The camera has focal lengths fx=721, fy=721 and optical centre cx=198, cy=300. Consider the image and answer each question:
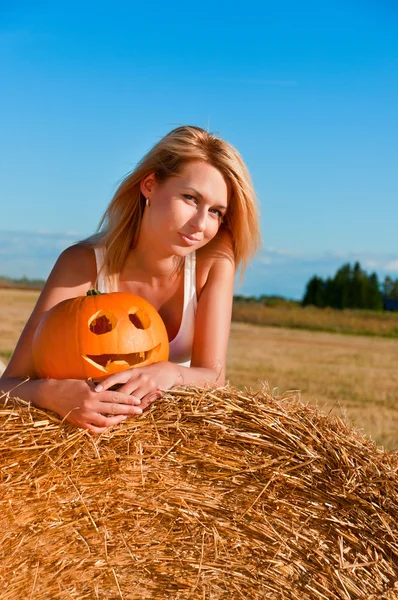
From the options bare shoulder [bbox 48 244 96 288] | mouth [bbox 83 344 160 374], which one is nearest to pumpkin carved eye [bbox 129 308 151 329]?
mouth [bbox 83 344 160 374]

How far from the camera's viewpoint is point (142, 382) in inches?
103

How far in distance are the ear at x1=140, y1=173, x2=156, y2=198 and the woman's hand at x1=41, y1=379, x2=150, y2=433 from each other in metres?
1.24

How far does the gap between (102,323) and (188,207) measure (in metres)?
0.70

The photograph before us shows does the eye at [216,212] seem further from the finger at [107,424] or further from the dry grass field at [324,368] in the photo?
the finger at [107,424]

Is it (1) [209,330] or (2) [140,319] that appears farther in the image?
(1) [209,330]

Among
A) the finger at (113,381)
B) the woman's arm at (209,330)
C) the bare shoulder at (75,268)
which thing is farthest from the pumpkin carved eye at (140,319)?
the bare shoulder at (75,268)

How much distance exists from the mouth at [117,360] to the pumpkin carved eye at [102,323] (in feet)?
0.35

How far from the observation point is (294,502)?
2570mm

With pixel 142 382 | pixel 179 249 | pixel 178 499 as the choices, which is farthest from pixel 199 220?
pixel 178 499

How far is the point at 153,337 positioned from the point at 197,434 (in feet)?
1.74

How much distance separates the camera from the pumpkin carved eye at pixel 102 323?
9.50ft

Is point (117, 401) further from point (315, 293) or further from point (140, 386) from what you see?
point (315, 293)

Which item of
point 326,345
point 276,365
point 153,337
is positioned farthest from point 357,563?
point 326,345

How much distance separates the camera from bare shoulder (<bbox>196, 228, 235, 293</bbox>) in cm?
371
